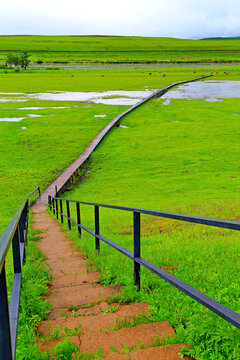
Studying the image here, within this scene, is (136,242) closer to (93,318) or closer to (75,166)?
(93,318)

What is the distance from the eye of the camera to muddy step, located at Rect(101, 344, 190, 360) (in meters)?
2.21

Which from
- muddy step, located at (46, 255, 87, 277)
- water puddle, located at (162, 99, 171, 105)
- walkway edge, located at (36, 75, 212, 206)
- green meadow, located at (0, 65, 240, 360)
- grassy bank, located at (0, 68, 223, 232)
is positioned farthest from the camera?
water puddle, located at (162, 99, 171, 105)

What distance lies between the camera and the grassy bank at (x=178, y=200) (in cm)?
293

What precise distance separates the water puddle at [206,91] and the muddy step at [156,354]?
142 feet

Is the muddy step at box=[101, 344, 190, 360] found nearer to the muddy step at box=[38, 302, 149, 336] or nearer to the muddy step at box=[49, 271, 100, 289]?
the muddy step at box=[38, 302, 149, 336]

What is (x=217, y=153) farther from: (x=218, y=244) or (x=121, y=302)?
(x=121, y=302)

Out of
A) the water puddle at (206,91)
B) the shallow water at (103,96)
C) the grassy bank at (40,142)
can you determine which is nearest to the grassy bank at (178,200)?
the grassy bank at (40,142)

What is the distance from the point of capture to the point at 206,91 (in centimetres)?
5375

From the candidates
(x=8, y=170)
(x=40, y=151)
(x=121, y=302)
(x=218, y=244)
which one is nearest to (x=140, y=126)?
(x=40, y=151)

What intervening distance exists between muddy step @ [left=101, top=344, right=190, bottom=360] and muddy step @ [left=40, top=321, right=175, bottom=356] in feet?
0.39

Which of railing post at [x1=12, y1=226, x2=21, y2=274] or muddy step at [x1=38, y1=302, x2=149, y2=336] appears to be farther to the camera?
railing post at [x1=12, y1=226, x2=21, y2=274]

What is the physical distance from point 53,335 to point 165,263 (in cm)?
221

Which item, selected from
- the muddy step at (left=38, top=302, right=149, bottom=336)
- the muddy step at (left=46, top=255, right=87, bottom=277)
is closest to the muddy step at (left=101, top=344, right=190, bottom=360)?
the muddy step at (left=38, top=302, right=149, bottom=336)

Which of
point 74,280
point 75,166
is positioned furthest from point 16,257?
point 75,166
